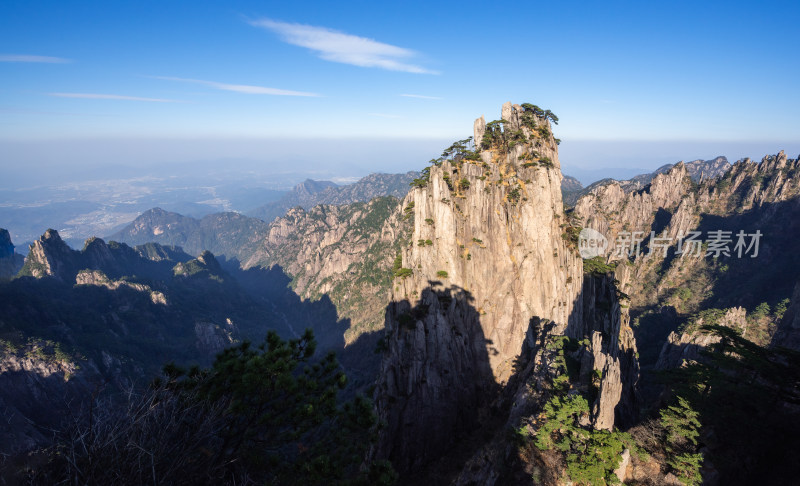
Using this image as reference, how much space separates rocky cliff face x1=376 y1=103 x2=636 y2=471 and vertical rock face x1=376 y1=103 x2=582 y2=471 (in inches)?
5.0

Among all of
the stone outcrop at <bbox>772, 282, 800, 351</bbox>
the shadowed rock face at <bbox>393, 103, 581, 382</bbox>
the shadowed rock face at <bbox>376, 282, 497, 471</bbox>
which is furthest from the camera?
the shadowed rock face at <bbox>393, 103, 581, 382</bbox>

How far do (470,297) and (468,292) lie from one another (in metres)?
0.70

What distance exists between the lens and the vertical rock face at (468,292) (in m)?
39.7

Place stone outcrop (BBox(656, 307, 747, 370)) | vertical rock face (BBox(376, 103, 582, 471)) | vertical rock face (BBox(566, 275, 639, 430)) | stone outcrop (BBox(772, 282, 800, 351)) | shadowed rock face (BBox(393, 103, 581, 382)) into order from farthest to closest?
stone outcrop (BBox(656, 307, 747, 370)) → shadowed rock face (BBox(393, 103, 581, 382)) → stone outcrop (BBox(772, 282, 800, 351)) → vertical rock face (BBox(376, 103, 582, 471)) → vertical rock face (BBox(566, 275, 639, 430))

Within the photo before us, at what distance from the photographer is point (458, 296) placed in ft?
139

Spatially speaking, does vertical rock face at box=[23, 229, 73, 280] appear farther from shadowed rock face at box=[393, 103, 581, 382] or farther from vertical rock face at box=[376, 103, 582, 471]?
shadowed rock face at box=[393, 103, 581, 382]

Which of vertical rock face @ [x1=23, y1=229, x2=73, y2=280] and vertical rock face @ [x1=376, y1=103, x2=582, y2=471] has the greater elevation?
vertical rock face @ [x1=376, y1=103, x2=582, y2=471]

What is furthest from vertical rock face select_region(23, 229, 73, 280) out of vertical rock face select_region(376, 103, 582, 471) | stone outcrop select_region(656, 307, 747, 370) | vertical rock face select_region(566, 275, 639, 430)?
stone outcrop select_region(656, 307, 747, 370)

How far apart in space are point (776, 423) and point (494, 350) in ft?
87.0

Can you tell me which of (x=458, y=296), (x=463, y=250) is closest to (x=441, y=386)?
(x=458, y=296)

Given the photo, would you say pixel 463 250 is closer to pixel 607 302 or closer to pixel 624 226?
pixel 607 302

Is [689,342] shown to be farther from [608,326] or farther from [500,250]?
[500,250]

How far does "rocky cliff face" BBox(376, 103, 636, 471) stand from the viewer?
3934 centimetres

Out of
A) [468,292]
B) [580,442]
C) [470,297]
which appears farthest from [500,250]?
[580,442]
